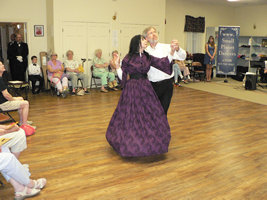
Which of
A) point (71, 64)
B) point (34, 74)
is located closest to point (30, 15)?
point (34, 74)

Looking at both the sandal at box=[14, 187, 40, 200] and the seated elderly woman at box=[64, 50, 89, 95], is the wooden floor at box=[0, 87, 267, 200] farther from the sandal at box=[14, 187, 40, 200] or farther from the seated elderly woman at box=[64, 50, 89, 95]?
the seated elderly woman at box=[64, 50, 89, 95]

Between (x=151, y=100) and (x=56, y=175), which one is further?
(x=151, y=100)

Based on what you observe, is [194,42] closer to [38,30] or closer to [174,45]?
[38,30]

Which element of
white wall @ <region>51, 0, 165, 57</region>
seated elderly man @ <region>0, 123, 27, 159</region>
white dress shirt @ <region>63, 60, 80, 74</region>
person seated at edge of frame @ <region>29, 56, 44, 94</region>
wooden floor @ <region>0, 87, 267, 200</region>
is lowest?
wooden floor @ <region>0, 87, 267, 200</region>

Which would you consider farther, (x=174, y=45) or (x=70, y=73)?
(x=70, y=73)

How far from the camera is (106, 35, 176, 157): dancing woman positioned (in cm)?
344

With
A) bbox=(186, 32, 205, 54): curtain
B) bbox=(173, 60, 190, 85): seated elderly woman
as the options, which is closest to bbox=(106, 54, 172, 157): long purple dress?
bbox=(173, 60, 190, 85): seated elderly woman

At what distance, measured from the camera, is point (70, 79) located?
302 inches

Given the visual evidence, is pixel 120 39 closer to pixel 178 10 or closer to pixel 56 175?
pixel 178 10

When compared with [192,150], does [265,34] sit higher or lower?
higher

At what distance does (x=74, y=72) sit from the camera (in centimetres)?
772

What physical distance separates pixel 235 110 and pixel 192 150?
268 centimetres

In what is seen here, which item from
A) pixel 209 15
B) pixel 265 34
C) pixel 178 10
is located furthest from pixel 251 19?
pixel 178 10

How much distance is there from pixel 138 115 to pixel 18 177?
4.93 feet
